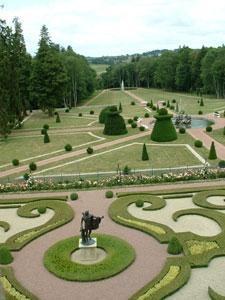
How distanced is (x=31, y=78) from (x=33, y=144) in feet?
76.4

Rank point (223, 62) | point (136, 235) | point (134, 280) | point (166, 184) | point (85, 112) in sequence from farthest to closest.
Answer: point (223, 62) < point (85, 112) < point (166, 184) < point (136, 235) < point (134, 280)

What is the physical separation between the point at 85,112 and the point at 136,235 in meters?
61.9

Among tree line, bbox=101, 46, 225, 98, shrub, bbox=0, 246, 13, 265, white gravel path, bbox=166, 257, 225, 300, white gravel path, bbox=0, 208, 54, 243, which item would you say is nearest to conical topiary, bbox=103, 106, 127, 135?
white gravel path, bbox=0, 208, 54, 243

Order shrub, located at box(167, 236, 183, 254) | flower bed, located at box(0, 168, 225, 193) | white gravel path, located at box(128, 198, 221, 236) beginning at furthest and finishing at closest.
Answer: flower bed, located at box(0, 168, 225, 193), white gravel path, located at box(128, 198, 221, 236), shrub, located at box(167, 236, 183, 254)

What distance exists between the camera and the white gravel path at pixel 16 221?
82.6 feet

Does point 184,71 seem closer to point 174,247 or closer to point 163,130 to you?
point 163,130

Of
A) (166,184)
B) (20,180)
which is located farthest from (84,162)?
(166,184)

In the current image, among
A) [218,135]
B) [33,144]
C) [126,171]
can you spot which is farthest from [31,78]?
[126,171]

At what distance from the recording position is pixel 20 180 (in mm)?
35844

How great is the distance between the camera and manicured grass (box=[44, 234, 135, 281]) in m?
19.3

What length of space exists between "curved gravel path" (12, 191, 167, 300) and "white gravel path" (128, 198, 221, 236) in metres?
2.24

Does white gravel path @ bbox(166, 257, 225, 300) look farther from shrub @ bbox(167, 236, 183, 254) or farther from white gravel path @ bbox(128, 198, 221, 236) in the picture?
white gravel path @ bbox(128, 198, 221, 236)

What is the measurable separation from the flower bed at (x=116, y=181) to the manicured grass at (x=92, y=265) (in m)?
10.0

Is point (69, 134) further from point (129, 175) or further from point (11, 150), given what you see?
point (129, 175)
